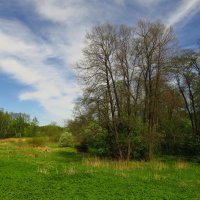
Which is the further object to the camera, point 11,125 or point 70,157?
point 11,125

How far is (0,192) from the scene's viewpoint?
48.2 feet

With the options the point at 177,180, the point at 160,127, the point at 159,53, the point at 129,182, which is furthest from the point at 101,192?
the point at 160,127

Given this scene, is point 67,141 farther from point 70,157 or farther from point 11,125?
point 11,125

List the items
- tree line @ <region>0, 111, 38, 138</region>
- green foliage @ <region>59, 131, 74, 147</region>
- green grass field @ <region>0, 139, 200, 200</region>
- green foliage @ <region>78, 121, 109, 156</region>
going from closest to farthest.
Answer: green grass field @ <region>0, 139, 200, 200</region> < green foliage @ <region>78, 121, 109, 156</region> < green foliage @ <region>59, 131, 74, 147</region> < tree line @ <region>0, 111, 38, 138</region>

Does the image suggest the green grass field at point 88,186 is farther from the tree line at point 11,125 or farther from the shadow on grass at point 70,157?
the tree line at point 11,125

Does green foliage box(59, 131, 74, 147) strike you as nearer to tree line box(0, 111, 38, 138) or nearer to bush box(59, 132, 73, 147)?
bush box(59, 132, 73, 147)

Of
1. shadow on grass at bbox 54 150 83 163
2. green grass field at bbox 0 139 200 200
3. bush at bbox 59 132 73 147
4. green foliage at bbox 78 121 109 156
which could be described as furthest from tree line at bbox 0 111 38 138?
green grass field at bbox 0 139 200 200

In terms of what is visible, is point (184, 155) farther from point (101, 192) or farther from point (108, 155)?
point (101, 192)

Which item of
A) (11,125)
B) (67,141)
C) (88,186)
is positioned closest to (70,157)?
(88,186)

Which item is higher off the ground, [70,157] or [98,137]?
[98,137]

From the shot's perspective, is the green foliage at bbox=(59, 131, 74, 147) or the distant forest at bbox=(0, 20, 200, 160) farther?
the green foliage at bbox=(59, 131, 74, 147)

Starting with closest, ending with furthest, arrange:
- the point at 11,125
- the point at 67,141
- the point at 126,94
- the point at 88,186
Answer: the point at 88,186 < the point at 126,94 < the point at 67,141 < the point at 11,125

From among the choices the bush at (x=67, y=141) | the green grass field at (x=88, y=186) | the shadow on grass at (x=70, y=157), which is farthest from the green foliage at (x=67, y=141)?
the green grass field at (x=88, y=186)

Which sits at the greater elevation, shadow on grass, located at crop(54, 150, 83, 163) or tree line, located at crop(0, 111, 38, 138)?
tree line, located at crop(0, 111, 38, 138)
